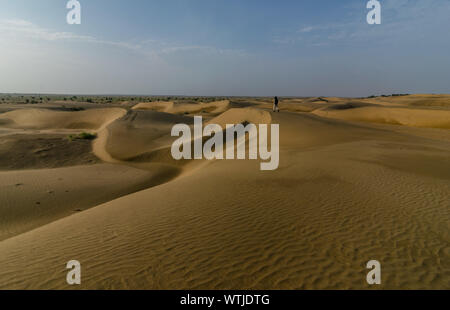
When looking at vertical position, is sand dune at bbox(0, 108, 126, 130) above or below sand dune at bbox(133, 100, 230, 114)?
below

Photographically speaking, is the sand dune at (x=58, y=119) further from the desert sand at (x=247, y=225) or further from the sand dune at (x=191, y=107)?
the desert sand at (x=247, y=225)

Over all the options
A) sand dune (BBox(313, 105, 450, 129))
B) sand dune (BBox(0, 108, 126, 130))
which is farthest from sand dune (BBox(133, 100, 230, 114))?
sand dune (BBox(313, 105, 450, 129))

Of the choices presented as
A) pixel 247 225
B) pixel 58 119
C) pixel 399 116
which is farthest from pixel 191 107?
pixel 247 225

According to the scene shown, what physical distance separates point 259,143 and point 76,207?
925 cm

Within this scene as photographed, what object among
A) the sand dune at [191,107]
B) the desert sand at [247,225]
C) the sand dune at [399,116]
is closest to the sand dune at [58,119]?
the sand dune at [191,107]

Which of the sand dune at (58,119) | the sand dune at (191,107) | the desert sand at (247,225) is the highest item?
the sand dune at (191,107)

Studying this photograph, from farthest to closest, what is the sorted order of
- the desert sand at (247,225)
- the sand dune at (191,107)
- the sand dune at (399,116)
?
the sand dune at (191,107)
the sand dune at (399,116)
the desert sand at (247,225)

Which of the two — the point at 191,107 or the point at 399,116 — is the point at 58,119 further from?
the point at 399,116

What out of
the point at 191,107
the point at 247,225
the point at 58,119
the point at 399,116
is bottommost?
the point at 247,225

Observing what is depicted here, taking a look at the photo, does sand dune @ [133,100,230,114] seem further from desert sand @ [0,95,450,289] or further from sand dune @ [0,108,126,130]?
desert sand @ [0,95,450,289]

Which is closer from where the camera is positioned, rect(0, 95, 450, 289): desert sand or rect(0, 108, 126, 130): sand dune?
rect(0, 95, 450, 289): desert sand

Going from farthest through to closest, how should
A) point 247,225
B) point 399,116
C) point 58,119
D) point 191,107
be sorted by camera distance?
point 191,107, point 399,116, point 58,119, point 247,225
